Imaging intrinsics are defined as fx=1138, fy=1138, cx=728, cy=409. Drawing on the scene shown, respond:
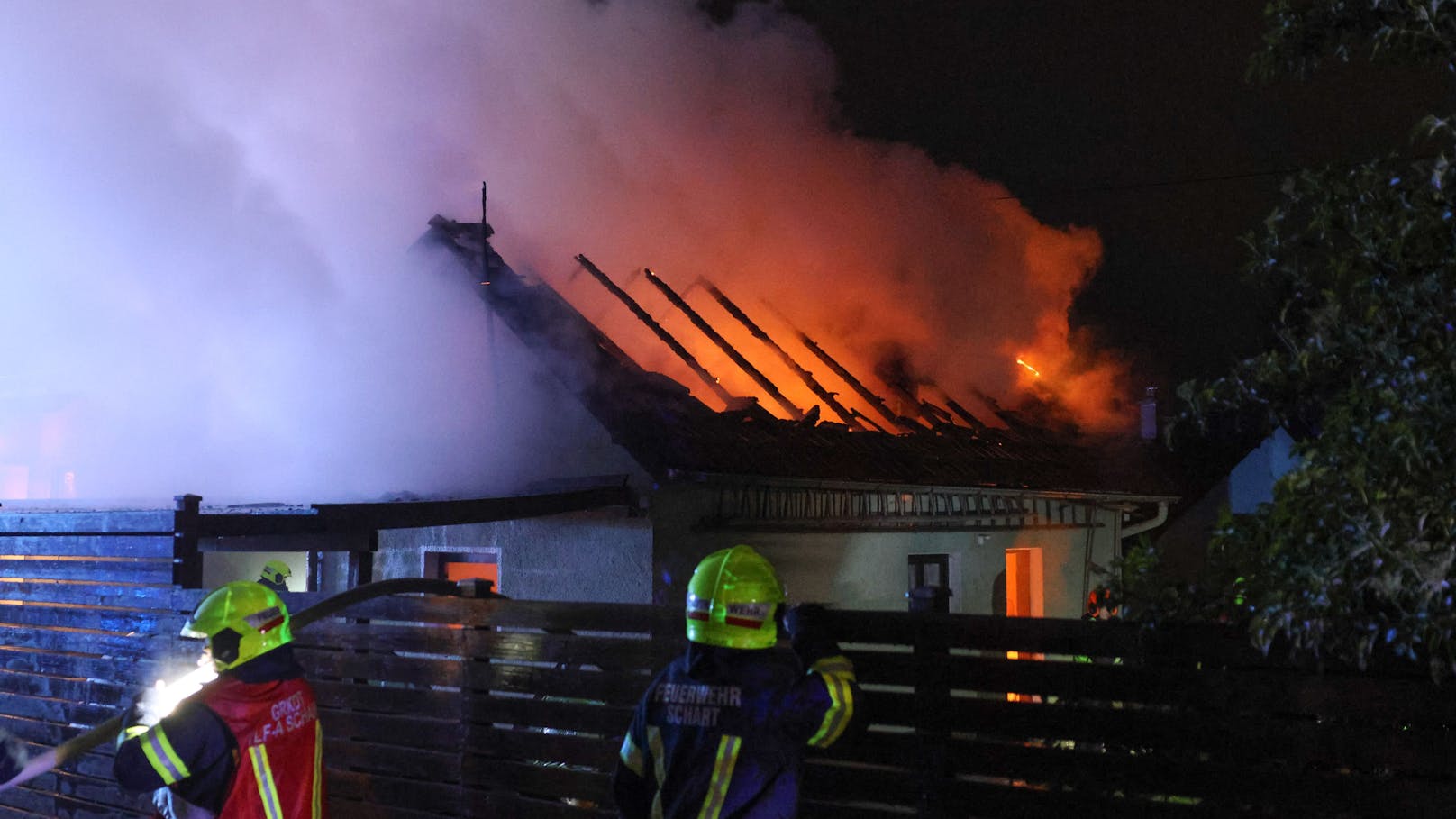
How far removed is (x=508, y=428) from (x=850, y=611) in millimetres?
6548

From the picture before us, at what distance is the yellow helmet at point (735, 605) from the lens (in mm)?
3354

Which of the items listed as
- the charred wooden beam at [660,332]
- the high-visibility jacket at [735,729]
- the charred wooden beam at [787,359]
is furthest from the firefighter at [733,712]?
the charred wooden beam at [787,359]

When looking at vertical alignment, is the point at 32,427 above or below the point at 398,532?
above

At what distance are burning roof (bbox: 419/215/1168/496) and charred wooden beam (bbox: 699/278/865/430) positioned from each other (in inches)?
0.8

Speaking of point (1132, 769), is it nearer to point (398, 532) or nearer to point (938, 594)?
point (938, 594)

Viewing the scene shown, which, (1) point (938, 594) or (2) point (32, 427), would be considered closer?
(1) point (938, 594)

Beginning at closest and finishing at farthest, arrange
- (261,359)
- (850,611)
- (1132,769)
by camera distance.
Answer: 1. (1132,769)
2. (850,611)
3. (261,359)

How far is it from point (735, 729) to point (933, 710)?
1.19 metres

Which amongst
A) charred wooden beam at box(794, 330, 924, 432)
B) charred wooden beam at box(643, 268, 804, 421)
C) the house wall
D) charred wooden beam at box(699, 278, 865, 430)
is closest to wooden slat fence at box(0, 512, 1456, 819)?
the house wall

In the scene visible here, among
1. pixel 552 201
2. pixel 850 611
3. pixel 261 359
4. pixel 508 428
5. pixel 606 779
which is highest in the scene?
pixel 552 201

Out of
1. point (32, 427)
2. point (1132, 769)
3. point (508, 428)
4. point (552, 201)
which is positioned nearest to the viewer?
point (1132, 769)

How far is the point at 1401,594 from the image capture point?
290 cm

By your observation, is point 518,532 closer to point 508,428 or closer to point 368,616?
point 508,428

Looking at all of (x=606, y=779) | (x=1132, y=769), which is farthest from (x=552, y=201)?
(x=1132, y=769)
